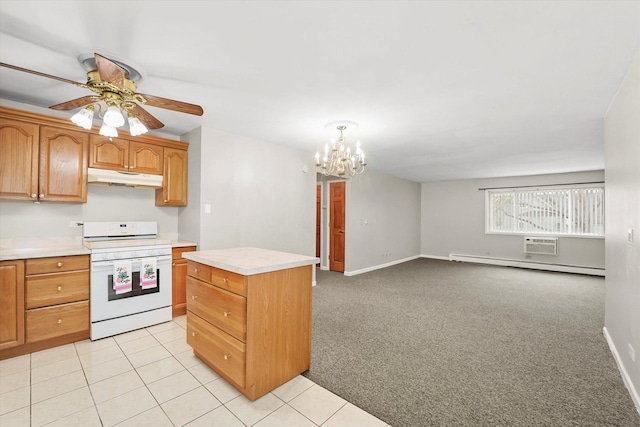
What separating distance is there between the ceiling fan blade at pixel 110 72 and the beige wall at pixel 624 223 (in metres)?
3.32

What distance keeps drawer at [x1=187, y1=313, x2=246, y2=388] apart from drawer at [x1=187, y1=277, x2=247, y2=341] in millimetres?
58

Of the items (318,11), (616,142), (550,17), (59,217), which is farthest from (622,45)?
(59,217)

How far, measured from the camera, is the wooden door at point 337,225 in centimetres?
629

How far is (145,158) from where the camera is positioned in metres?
3.46

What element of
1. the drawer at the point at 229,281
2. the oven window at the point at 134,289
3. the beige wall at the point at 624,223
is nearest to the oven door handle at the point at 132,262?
the oven window at the point at 134,289

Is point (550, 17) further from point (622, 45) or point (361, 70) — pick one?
point (361, 70)

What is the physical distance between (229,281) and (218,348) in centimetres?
56

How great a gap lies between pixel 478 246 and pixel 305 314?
278 inches

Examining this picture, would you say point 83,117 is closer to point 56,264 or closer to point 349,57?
point 56,264

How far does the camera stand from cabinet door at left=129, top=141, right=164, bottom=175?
3.37 meters

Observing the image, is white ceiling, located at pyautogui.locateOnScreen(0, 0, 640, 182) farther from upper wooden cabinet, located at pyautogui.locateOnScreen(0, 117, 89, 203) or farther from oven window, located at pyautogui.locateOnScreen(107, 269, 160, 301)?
oven window, located at pyautogui.locateOnScreen(107, 269, 160, 301)

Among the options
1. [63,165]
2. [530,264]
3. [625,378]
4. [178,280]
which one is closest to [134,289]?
[178,280]

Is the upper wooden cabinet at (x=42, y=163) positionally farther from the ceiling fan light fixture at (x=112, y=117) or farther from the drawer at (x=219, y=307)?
the drawer at (x=219, y=307)

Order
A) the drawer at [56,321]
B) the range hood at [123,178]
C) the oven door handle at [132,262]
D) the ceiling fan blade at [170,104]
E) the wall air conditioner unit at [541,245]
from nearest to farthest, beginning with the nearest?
the ceiling fan blade at [170,104] < the drawer at [56,321] < the oven door handle at [132,262] < the range hood at [123,178] < the wall air conditioner unit at [541,245]
